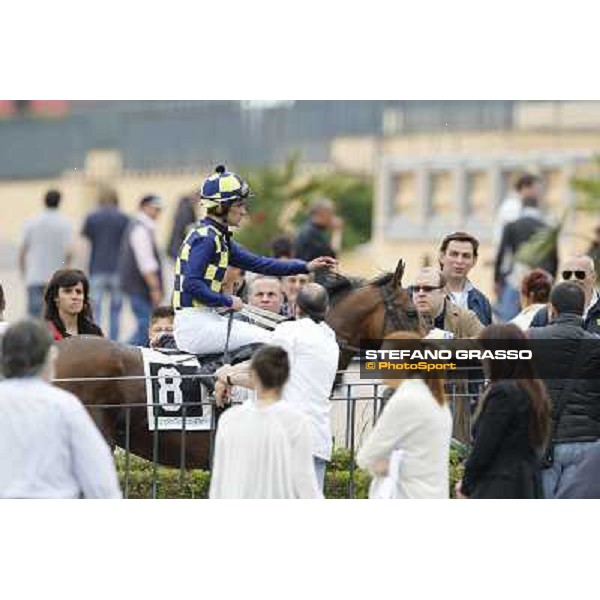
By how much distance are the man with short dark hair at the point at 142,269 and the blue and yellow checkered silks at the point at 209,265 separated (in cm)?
879

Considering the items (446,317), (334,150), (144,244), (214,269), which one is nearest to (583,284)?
(446,317)

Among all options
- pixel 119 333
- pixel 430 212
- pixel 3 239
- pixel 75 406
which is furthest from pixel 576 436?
pixel 430 212

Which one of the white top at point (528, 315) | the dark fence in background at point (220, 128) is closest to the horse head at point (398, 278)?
the white top at point (528, 315)

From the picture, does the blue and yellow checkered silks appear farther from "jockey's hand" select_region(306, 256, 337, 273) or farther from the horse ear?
the horse ear

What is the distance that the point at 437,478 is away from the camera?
14.9m

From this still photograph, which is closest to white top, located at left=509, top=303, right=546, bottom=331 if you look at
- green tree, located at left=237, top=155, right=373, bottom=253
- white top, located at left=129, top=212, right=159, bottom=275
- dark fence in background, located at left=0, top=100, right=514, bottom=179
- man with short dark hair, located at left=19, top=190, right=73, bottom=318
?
white top, located at left=129, top=212, right=159, bottom=275

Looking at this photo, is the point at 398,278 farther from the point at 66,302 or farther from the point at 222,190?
the point at 66,302

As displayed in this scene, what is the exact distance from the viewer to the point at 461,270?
17.6m

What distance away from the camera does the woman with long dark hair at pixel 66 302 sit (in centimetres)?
1703

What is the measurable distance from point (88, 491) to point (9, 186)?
2356 centimetres

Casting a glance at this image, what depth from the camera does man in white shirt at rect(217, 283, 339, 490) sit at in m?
15.6

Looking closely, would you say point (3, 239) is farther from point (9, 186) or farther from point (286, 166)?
point (286, 166)

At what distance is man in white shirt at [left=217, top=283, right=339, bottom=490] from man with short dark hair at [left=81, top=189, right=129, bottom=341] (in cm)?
1070

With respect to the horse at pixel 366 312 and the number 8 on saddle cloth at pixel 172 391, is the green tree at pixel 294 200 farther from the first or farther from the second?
the number 8 on saddle cloth at pixel 172 391
